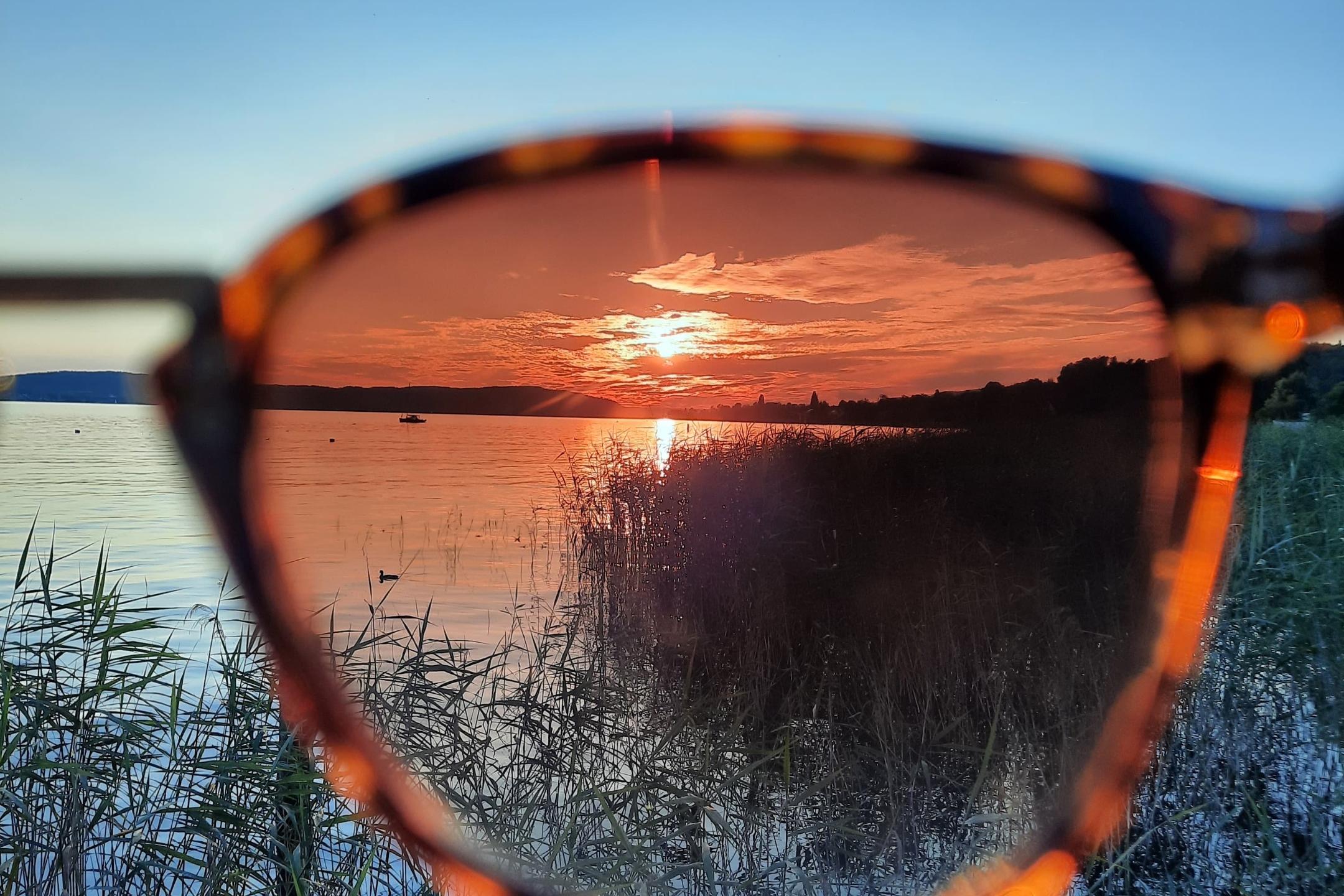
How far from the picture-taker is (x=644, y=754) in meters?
1.96

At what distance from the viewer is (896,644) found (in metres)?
2.81

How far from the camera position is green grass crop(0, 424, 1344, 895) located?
142cm

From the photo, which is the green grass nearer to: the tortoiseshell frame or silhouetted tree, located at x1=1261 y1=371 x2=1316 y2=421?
silhouetted tree, located at x1=1261 y1=371 x2=1316 y2=421

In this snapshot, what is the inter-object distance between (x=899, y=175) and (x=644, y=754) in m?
1.51

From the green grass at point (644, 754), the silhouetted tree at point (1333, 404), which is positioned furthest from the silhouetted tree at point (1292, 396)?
the silhouetted tree at point (1333, 404)

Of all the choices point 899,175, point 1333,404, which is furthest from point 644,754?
point 1333,404

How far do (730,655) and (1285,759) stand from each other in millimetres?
1555

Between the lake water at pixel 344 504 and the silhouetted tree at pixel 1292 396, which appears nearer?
the lake water at pixel 344 504

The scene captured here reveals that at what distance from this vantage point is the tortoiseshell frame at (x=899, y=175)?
0.71 m

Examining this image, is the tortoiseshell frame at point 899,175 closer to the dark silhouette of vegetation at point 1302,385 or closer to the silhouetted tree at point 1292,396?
the dark silhouette of vegetation at point 1302,385

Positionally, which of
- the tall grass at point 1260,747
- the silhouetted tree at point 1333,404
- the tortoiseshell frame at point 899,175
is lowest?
the tall grass at point 1260,747

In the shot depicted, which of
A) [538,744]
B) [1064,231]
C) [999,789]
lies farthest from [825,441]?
[1064,231]

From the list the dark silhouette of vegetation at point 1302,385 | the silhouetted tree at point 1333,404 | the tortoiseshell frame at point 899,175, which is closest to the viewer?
the tortoiseshell frame at point 899,175

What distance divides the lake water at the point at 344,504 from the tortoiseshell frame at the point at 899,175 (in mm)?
50
